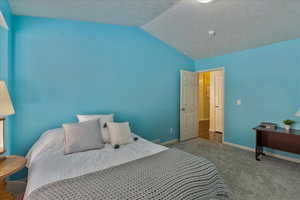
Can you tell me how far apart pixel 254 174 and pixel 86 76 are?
330 cm

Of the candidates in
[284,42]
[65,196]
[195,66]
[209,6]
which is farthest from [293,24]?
[65,196]

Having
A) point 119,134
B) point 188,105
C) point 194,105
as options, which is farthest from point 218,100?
point 119,134

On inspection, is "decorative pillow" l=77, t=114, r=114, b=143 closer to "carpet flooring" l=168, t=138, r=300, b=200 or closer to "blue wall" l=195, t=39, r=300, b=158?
"carpet flooring" l=168, t=138, r=300, b=200

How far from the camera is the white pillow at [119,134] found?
7.08 ft

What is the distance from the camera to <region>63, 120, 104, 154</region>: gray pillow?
1.87m

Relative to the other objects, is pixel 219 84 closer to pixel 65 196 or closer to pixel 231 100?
pixel 231 100

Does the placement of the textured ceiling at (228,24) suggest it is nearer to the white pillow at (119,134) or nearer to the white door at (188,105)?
the white door at (188,105)

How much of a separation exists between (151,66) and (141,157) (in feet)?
7.54

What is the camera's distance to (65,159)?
1674 mm

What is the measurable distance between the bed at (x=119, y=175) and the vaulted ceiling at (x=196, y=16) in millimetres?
1921

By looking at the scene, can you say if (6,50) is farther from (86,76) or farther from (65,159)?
(65,159)

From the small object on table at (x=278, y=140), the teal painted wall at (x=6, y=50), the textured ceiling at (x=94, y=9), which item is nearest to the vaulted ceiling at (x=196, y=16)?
the textured ceiling at (x=94, y=9)

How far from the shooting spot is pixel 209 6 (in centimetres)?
228

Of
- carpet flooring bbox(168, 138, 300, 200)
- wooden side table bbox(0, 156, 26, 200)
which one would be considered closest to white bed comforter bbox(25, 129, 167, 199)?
wooden side table bbox(0, 156, 26, 200)
